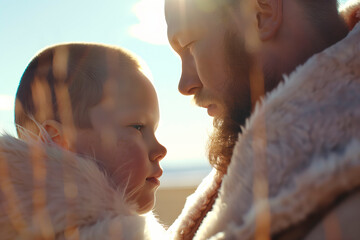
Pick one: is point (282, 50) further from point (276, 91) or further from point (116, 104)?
point (116, 104)

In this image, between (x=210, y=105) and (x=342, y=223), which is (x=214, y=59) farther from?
(x=342, y=223)

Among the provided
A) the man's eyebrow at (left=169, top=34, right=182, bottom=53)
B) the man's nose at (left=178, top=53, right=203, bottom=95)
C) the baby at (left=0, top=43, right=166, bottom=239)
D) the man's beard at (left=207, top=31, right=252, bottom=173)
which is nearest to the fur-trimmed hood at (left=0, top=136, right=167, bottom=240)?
the baby at (left=0, top=43, right=166, bottom=239)

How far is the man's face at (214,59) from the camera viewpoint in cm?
172

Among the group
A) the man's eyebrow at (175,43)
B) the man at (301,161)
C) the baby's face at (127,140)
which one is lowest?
the man at (301,161)

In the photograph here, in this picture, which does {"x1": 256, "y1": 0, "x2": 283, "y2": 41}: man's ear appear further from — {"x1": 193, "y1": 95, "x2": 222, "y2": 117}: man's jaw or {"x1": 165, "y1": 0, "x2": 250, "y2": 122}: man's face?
{"x1": 193, "y1": 95, "x2": 222, "y2": 117}: man's jaw

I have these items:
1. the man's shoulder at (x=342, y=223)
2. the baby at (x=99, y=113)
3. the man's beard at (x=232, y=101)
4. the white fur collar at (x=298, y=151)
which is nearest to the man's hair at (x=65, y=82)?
the baby at (x=99, y=113)

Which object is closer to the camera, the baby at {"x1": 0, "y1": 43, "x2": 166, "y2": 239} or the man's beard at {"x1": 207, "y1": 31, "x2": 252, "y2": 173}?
the man's beard at {"x1": 207, "y1": 31, "x2": 252, "y2": 173}

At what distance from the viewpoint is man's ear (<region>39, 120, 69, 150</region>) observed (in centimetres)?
176

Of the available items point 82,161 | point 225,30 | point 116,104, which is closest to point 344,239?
point 82,161

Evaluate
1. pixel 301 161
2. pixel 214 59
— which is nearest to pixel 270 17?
pixel 214 59

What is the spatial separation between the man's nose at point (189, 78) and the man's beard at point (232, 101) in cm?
18

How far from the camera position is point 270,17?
5.32 feet

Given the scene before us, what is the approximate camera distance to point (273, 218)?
2.52 ft

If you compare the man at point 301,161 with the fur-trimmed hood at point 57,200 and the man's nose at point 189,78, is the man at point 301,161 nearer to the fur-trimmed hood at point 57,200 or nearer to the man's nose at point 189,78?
the fur-trimmed hood at point 57,200
